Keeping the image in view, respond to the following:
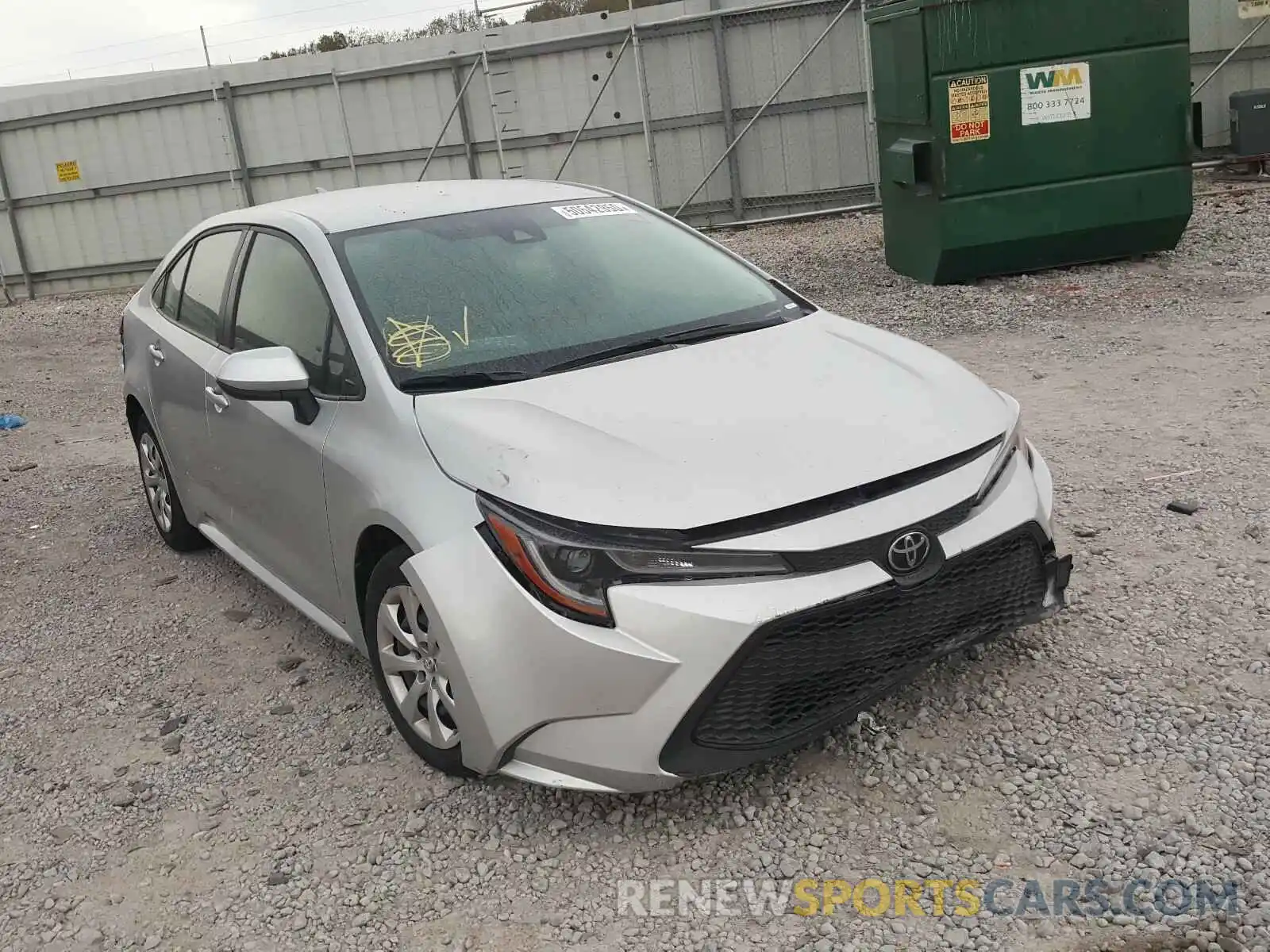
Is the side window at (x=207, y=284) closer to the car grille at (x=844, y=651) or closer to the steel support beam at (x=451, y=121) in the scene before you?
the car grille at (x=844, y=651)

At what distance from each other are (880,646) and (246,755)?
1.94 meters

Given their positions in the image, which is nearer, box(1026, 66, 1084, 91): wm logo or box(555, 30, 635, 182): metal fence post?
box(1026, 66, 1084, 91): wm logo

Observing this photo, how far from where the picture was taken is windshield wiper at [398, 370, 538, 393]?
10.9 feet

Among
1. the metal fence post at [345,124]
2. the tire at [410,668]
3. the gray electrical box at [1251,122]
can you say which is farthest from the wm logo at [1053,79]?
the metal fence post at [345,124]

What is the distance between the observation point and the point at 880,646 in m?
2.84

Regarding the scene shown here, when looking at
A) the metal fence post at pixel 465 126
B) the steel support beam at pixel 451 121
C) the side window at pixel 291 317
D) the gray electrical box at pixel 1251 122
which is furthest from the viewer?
the metal fence post at pixel 465 126

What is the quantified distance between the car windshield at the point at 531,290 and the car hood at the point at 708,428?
0.16m

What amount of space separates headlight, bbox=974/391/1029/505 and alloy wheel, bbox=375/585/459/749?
1.43 m

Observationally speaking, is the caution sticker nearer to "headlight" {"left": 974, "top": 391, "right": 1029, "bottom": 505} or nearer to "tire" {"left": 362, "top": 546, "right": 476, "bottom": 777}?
"headlight" {"left": 974, "top": 391, "right": 1029, "bottom": 505}

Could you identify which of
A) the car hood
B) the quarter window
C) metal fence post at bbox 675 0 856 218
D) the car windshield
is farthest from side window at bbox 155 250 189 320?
metal fence post at bbox 675 0 856 218

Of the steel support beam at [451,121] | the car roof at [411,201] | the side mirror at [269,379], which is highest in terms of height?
the steel support beam at [451,121]

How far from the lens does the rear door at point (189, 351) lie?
14.4 ft

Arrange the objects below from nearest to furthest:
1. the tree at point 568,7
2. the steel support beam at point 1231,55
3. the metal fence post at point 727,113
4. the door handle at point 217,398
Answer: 1. the door handle at point 217,398
2. the steel support beam at point 1231,55
3. the metal fence post at point 727,113
4. the tree at point 568,7

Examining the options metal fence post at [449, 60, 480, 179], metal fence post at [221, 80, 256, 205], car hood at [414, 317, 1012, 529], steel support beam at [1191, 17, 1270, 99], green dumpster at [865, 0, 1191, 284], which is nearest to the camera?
car hood at [414, 317, 1012, 529]
